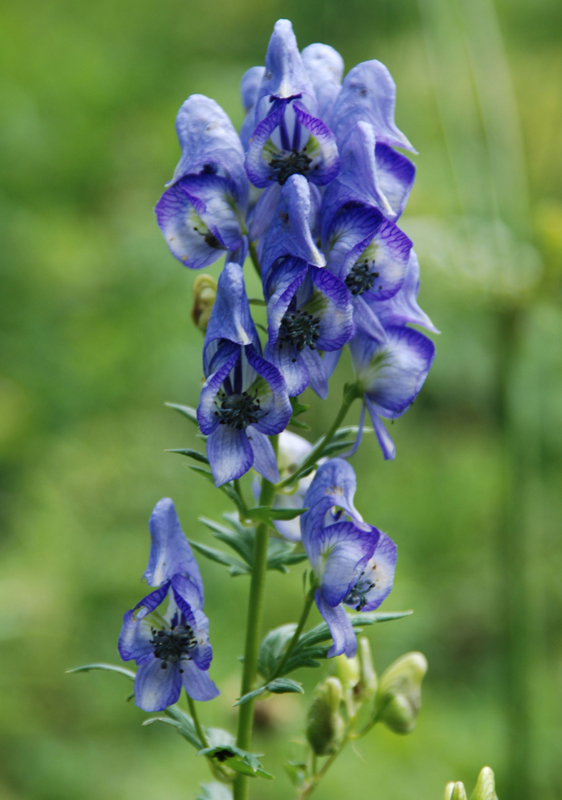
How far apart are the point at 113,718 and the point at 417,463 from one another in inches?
44.1

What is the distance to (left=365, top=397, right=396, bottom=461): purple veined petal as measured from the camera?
681mm

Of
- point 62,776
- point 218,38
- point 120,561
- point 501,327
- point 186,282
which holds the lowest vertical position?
point 62,776

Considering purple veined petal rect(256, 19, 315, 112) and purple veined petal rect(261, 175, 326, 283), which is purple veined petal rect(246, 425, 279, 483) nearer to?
purple veined petal rect(261, 175, 326, 283)

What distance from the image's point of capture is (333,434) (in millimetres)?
687

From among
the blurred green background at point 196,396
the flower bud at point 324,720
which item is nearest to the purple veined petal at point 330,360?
the flower bud at point 324,720

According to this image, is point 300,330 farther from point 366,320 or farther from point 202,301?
point 202,301

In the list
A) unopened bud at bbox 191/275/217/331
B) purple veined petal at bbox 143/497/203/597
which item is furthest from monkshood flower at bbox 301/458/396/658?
unopened bud at bbox 191/275/217/331

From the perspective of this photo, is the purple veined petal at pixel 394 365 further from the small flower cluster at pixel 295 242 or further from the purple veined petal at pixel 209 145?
the purple veined petal at pixel 209 145

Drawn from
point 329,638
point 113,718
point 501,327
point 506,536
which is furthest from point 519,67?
point 329,638

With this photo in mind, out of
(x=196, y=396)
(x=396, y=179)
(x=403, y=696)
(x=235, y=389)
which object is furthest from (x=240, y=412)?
(x=196, y=396)

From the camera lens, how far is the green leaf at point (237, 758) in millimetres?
577

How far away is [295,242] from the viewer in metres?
0.61

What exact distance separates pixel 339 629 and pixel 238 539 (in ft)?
0.44

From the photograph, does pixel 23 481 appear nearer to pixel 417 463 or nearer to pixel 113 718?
pixel 113 718
